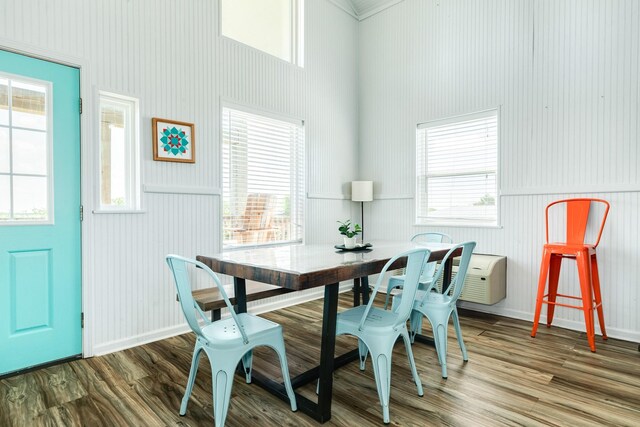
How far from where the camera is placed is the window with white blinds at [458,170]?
3.92 metres

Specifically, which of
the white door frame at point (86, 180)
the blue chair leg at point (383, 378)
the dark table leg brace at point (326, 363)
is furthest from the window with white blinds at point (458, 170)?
the white door frame at point (86, 180)

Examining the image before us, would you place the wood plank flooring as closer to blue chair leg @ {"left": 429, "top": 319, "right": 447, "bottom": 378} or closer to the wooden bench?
blue chair leg @ {"left": 429, "top": 319, "right": 447, "bottom": 378}

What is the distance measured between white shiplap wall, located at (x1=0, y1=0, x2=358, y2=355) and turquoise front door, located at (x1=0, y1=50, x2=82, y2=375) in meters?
0.09

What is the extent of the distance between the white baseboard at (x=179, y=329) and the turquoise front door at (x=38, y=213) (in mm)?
198

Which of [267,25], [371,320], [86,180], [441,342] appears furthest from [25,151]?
[441,342]

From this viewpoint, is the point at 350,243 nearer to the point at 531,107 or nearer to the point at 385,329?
the point at 385,329

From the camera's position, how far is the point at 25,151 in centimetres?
249

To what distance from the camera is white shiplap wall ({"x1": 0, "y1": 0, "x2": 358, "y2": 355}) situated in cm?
268

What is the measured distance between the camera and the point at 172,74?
10.4ft

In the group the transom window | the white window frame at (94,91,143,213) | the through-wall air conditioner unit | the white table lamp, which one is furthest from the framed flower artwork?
the through-wall air conditioner unit

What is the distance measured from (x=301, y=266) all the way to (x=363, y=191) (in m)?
3.05

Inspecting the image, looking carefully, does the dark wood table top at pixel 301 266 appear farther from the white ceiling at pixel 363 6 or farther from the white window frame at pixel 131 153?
the white ceiling at pixel 363 6

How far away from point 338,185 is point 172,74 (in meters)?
2.43

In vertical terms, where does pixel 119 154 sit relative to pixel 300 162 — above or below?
below
